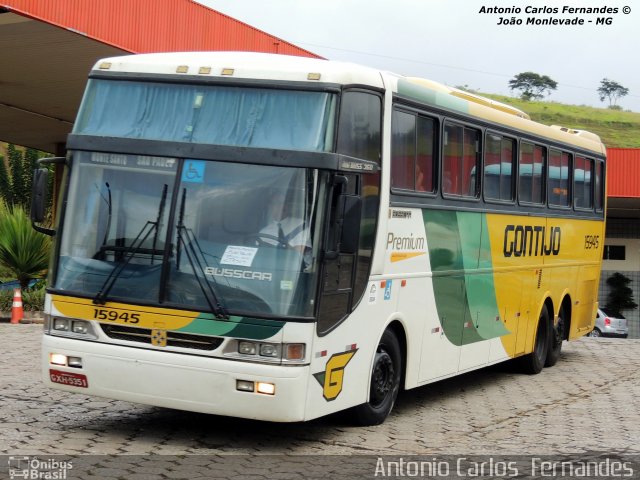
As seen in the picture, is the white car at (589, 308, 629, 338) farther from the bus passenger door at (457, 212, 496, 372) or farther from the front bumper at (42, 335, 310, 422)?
the front bumper at (42, 335, 310, 422)

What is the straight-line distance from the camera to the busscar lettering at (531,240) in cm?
1335

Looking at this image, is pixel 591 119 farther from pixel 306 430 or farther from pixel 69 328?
pixel 69 328

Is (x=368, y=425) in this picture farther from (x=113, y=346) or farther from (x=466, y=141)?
(x=466, y=141)

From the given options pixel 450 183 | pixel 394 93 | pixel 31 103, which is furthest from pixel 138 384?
pixel 31 103

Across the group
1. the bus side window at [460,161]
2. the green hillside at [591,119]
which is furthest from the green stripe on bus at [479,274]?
the green hillside at [591,119]

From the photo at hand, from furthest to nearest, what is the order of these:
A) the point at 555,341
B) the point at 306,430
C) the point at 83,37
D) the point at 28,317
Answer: the point at 28,317 → the point at 83,37 → the point at 555,341 → the point at 306,430

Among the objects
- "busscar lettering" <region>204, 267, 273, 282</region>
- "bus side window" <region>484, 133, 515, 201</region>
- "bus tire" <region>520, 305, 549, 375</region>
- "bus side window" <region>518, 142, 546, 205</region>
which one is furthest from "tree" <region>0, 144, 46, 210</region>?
"busscar lettering" <region>204, 267, 273, 282</region>

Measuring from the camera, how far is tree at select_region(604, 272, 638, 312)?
42.8 m

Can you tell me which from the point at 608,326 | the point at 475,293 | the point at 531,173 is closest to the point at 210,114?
the point at 475,293

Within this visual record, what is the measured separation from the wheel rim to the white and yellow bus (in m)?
0.02

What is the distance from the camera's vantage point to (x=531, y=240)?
14172 mm

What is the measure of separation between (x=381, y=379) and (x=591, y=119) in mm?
105907

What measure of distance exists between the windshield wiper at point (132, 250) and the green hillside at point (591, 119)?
90.5 meters

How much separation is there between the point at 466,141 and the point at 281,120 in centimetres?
366
